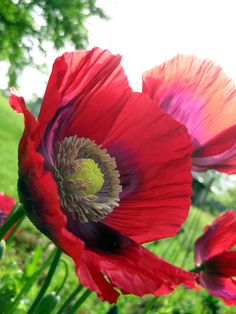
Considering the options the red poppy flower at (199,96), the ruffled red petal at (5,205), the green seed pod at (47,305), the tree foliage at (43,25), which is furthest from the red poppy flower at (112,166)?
the tree foliage at (43,25)

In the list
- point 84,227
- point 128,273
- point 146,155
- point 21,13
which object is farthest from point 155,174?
point 21,13

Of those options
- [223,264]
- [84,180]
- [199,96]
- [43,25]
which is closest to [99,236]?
[84,180]

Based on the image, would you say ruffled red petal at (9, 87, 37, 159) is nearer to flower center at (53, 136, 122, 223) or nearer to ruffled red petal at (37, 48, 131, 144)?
ruffled red petal at (37, 48, 131, 144)

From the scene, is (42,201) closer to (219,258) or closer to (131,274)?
(131,274)

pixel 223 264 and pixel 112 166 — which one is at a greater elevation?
pixel 112 166

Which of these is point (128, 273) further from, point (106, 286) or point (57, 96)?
point (57, 96)
